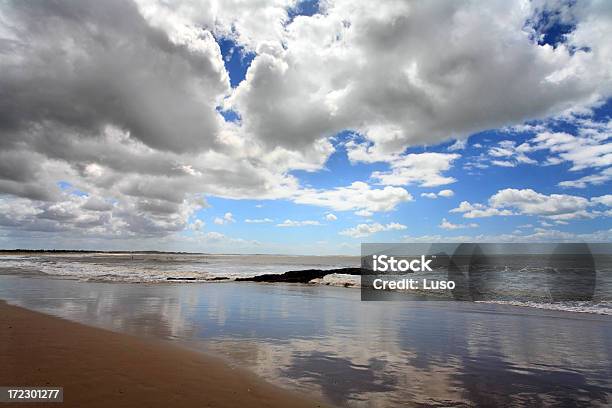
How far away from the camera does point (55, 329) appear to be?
12.5 m

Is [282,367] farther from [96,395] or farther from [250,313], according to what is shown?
[250,313]

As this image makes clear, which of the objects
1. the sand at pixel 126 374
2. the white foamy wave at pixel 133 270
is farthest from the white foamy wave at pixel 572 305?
the white foamy wave at pixel 133 270

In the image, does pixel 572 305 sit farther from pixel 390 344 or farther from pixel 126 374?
pixel 126 374

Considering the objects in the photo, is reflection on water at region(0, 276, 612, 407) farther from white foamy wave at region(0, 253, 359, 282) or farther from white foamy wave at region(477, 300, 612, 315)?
white foamy wave at region(0, 253, 359, 282)

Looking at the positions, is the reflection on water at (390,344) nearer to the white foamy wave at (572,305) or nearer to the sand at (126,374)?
the sand at (126,374)

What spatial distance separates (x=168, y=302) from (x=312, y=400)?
16.6 metres

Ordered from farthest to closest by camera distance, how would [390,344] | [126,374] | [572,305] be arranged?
[572,305], [390,344], [126,374]

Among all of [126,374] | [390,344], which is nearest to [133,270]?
[390,344]

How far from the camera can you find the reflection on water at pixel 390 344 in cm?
833

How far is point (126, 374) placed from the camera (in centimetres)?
816

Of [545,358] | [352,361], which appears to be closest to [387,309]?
[545,358]

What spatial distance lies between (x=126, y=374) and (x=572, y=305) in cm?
2837

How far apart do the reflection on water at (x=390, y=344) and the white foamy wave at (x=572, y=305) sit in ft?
7.77

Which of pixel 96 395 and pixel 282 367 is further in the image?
pixel 282 367
